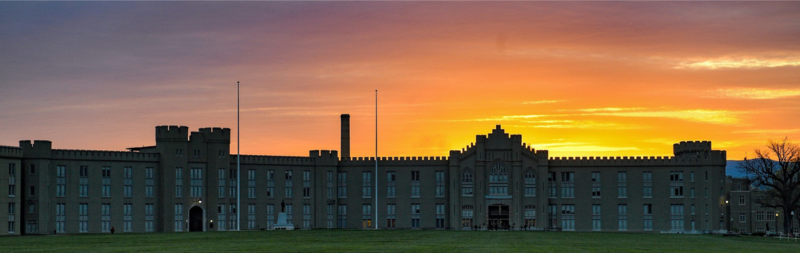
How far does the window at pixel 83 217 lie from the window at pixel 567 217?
210ft

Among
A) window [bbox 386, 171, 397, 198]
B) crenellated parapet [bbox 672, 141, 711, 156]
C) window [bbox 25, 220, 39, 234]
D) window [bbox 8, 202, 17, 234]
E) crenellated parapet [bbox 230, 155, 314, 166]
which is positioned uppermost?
crenellated parapet [bbox 672, 141, 711, 156]

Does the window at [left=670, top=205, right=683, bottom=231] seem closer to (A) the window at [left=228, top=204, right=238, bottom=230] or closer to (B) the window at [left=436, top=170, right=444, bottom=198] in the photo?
(B) the window at [left=436, top=170, right=444, bottom=198]

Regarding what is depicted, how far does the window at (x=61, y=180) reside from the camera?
12838cm

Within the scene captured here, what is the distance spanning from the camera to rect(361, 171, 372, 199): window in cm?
15550

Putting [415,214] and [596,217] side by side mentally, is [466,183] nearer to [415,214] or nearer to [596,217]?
[415,214]

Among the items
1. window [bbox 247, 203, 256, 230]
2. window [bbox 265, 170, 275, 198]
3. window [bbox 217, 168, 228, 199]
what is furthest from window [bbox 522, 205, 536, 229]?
window [bbox 217, 168, 228, 199]

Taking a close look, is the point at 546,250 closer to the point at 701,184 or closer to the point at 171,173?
the point at 171,173

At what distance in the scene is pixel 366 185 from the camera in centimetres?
15575

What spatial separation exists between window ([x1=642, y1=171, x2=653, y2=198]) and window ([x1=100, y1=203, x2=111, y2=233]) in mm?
72639

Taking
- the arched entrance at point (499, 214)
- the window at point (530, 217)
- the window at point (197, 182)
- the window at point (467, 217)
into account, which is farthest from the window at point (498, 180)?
the window at point (197, 182)

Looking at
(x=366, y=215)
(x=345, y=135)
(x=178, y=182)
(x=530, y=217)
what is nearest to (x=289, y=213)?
(x=366, y=215)

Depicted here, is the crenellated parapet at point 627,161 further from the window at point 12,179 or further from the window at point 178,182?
the window at point 12,179

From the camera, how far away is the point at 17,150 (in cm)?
12362

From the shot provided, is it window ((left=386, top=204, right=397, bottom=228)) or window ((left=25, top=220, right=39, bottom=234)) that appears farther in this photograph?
window ((left=386, top=204, right=397, bottom=228))
